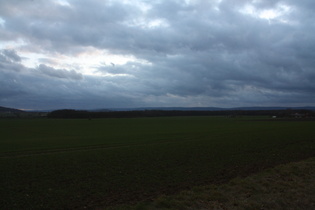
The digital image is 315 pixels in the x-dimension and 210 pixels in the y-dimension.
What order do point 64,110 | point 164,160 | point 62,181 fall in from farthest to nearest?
1. point 64,110
2. point 164,160
3. point 62,181

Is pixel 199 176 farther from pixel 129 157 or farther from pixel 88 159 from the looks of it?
pixel 88 159

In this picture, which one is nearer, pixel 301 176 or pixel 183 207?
pixel 183 207

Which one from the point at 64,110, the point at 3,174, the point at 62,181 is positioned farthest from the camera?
the point at 64,110

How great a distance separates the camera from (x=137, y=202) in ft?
31.9

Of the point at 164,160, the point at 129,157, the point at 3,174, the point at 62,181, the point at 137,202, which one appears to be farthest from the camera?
the point at 129,157

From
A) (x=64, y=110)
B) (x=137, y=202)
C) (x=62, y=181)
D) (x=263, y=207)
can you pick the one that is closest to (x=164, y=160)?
(x=62, y=181)

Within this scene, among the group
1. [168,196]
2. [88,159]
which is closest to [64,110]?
[88,159]

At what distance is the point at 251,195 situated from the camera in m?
10.3

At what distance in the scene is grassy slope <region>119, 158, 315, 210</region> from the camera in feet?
30.0

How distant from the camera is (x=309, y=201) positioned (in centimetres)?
946

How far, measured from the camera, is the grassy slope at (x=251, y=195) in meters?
9.16

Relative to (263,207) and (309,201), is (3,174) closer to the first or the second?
(263,207)

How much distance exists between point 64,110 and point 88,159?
497 feet

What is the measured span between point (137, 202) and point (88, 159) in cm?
1013
